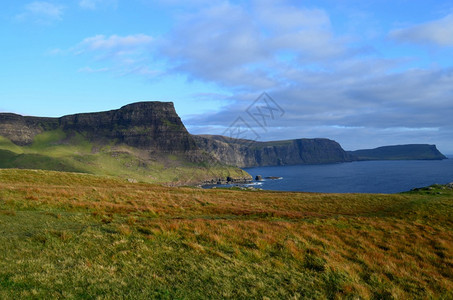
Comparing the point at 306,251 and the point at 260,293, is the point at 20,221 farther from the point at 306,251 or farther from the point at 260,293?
the point at 306,251

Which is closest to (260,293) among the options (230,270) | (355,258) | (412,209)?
(230,270)

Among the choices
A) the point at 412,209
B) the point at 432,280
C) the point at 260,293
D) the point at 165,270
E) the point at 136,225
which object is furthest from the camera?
the point at 412,209

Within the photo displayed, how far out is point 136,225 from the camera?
48.8 feet

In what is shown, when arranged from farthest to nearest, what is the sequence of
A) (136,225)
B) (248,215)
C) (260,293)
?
(248,215) → (136,225) → (260,293)

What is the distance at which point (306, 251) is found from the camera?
1292cm

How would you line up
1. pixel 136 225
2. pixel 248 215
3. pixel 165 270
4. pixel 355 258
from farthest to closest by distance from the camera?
pixel 248 215
pixel 136 225
pixel 355 258
pixel 165 270

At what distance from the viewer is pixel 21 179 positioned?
41.1m

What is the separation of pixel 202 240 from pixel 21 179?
138 feet

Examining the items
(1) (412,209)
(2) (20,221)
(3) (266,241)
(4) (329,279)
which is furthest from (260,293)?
(1) (412,209)

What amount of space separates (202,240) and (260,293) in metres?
5.10

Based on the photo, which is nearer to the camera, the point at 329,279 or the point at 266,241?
the point at 329,279

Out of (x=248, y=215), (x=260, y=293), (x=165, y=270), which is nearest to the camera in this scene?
(x=260, y=293)

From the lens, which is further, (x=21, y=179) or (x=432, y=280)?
(x=21, y=179)

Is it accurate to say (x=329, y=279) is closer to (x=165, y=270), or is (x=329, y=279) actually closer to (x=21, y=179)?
(x=165, y=270)
